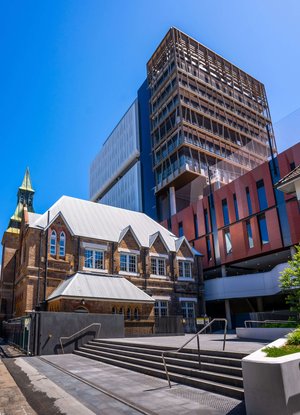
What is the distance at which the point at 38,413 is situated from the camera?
657 centimetres

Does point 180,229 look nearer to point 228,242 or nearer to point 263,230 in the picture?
point 228,242

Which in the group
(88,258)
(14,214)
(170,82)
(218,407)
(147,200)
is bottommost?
(218,407)

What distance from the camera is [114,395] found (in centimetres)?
788

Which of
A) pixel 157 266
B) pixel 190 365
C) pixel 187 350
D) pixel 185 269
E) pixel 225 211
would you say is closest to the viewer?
pixel 190 365

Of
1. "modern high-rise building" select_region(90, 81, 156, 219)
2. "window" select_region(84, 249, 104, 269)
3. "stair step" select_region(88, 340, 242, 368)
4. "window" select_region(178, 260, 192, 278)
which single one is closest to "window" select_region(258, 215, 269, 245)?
"window" select_region(178, 260, 192, 278)

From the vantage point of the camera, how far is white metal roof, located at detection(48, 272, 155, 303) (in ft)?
76.5

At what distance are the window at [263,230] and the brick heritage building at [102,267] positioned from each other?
768cm

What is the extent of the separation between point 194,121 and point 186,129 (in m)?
3.87

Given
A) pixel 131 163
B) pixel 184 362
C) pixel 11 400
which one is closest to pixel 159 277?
pixel 184 362

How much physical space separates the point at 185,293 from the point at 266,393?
29.9 meters

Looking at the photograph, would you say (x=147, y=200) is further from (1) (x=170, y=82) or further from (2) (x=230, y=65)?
(2) (x=230, y=65)

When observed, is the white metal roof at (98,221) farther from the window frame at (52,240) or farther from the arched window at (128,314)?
the arched window at (128,314)

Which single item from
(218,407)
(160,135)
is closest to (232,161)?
(160,135)

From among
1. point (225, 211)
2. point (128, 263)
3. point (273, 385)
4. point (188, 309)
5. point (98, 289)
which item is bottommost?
point (273, 385)
